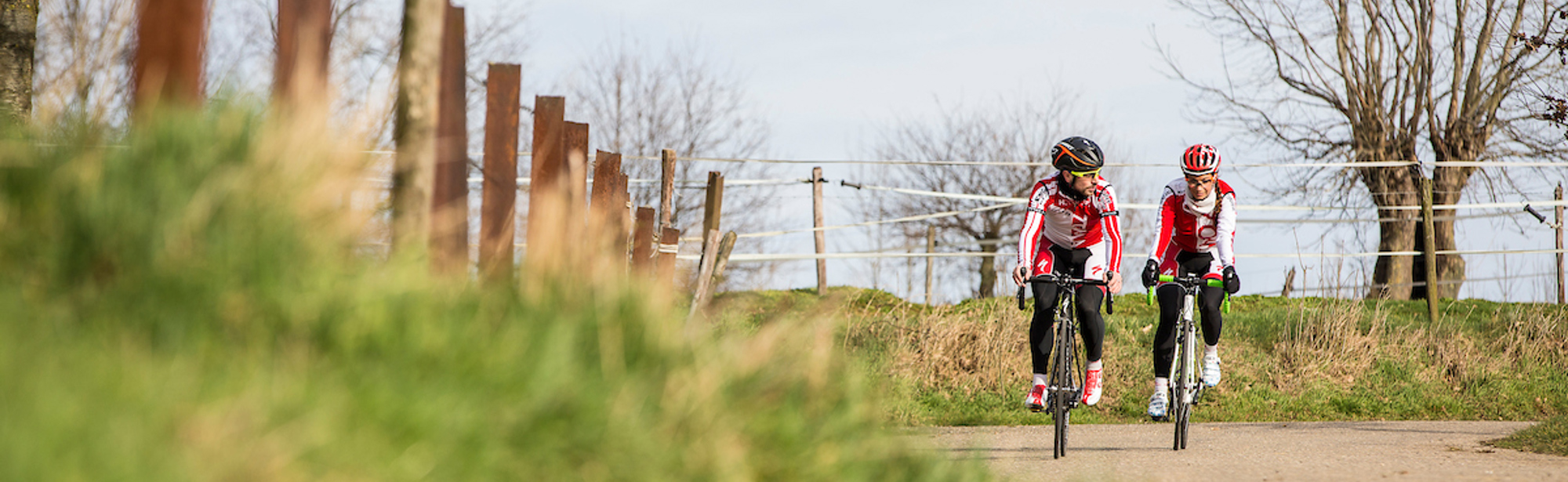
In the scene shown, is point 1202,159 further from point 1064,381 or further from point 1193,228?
point 1064,381

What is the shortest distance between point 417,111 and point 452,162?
12.2 inches

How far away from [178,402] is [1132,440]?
7.54 meters

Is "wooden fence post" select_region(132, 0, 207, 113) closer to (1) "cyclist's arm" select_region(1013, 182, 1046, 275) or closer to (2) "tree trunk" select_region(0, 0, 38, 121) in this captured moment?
(1) "cyclist's arm" select_region(1013, 182, 1046, 275)

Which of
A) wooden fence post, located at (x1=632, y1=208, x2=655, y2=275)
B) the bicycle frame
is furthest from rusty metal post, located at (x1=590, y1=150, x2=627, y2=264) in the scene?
the bicycle frame

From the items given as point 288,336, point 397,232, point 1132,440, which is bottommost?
point 1132,440

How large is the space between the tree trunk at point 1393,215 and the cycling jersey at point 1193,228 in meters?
15.4

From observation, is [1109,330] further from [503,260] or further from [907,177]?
[907,177]

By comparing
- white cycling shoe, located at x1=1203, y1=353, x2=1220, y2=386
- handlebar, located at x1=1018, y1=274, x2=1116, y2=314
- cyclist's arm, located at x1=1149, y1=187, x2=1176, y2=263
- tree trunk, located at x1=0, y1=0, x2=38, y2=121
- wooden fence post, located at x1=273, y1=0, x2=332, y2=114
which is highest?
tree trunk, located at x1=0, y1=0, x2=38, y2=121

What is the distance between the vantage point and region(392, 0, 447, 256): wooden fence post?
12.0 ft

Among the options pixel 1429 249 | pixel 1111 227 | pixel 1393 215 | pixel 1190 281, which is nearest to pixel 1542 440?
pixel 1190 281

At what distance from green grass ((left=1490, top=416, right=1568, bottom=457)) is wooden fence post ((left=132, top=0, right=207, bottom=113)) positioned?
7967mm

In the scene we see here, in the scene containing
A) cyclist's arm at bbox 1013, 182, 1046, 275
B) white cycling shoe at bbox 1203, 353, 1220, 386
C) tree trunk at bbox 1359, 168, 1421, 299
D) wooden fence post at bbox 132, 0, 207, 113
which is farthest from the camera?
tree trunk at bbox 1359, 168, 1421, 299

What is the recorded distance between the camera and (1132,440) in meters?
8.84

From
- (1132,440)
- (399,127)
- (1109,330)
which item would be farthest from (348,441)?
(1109,330)
